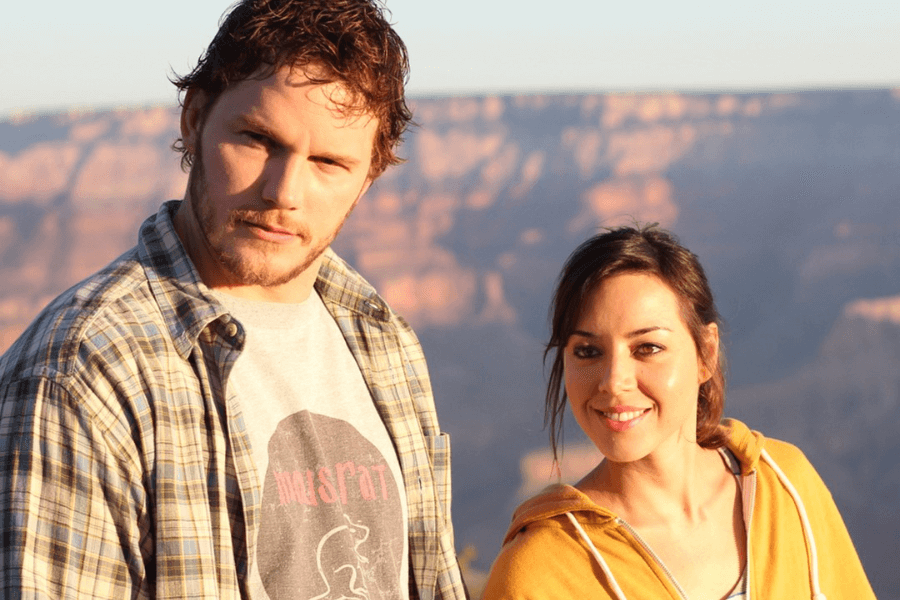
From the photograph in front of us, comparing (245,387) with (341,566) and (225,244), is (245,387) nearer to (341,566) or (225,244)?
(225,244)

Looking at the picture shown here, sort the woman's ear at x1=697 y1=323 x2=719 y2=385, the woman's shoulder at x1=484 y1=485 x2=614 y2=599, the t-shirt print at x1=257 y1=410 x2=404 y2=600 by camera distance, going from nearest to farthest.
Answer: the t-shirt print at x1=257 y1=410 x2=404 y2=600, the woman's shoulder at x1=484 y1=485 x2=614 y2=599, the woman's ear at x1=697 y1=323 x2=719 y2=385

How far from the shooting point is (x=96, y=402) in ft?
5.85

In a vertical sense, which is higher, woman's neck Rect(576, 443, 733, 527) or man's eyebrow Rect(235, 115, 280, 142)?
man's eyebrow Rect(235, 115, 280, 142)

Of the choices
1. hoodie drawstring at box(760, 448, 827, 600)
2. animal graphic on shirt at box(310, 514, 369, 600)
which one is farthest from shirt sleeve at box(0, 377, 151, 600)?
hoodie drawstring at box(760, 448, 827, 600)

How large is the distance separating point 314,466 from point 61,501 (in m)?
0.60

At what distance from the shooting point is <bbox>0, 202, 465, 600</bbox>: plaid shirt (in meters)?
1.71

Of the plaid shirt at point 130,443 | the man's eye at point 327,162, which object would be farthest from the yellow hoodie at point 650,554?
the man's eye at point 327,162

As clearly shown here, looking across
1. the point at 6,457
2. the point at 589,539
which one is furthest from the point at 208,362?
the point at 589,539

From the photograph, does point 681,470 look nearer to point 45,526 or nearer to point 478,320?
point 45,526

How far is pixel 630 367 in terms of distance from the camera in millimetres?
2557

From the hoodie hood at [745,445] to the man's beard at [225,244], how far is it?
133 centimetres

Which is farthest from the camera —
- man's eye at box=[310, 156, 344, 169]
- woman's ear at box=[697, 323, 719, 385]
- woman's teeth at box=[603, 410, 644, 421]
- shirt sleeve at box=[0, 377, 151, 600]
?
woman's ear at box=[697, 323, 719, 385]

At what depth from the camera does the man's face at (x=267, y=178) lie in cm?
212

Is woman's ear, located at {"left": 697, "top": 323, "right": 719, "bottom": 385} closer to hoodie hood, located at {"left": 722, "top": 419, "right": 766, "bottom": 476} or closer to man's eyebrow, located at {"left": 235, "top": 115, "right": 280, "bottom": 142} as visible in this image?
hoodie hood, located at {"left": 722, "top": 419, "right": 766, "bottom": 476}
